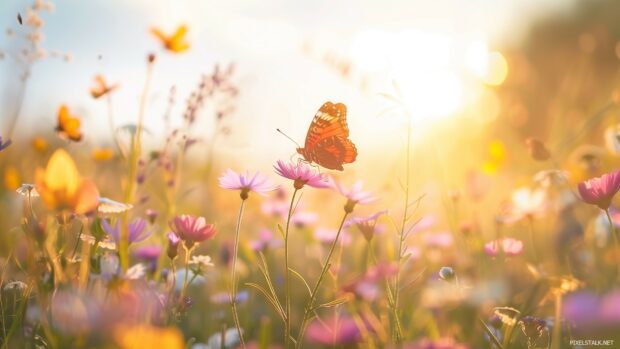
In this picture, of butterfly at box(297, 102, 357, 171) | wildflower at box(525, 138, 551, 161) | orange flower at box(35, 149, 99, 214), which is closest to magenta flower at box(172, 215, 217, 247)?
orange flower at box(35, 149, 99, 214)

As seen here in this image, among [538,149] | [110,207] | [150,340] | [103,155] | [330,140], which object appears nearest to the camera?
[150,340]

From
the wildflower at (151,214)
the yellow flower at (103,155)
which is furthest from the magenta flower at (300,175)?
the yellow flower at (103,155)

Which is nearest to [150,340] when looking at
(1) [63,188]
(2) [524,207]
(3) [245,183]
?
(1) [63,188]

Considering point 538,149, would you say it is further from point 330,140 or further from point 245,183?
point 245,183

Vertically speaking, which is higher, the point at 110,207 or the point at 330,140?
the point at 330,140

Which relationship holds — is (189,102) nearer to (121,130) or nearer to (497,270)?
(121,130)

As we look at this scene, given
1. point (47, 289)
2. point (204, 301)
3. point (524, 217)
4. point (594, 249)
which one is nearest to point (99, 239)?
point (47, 289)
